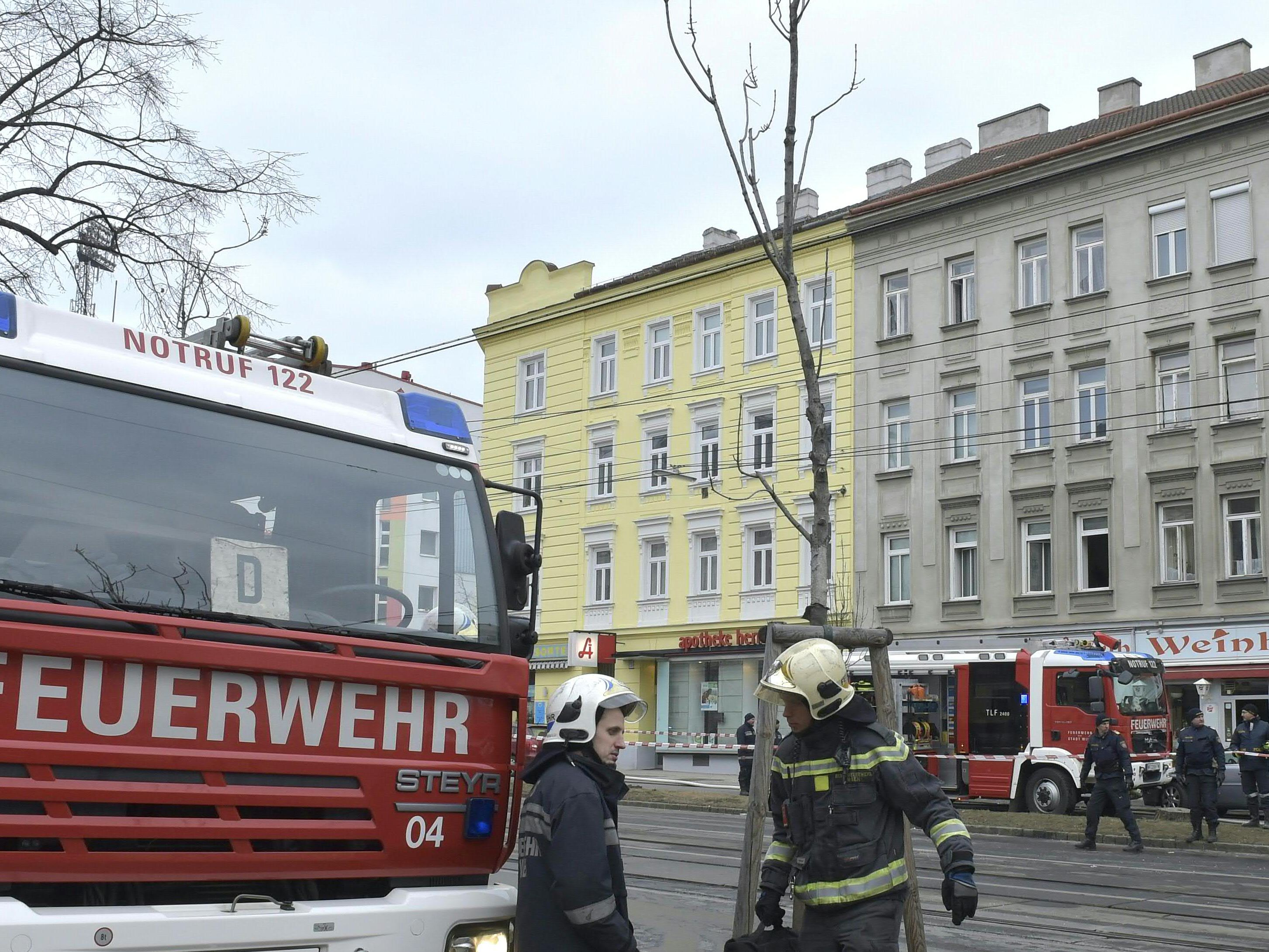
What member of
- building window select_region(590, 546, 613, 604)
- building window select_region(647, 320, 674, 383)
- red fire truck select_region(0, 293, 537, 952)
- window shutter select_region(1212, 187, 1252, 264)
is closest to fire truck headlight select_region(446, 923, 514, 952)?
red fire truck select_region(0, 293, 537, 952)

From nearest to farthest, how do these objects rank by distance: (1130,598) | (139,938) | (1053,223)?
(139,938) → (1130,598) → (1053,223)

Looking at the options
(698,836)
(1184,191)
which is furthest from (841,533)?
(698,836)

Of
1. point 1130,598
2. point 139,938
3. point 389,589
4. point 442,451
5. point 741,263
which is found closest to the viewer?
point 139,938

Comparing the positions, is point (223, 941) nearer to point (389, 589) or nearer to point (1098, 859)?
point (389, 589)

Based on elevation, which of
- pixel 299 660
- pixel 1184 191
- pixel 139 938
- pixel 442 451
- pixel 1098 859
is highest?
pixel 1184 191

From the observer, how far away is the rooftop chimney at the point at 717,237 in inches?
1766

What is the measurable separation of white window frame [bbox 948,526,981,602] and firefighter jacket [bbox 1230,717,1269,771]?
10879mm

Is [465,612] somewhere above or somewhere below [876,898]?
above

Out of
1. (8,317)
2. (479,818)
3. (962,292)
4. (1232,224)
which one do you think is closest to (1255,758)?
(1232,224)

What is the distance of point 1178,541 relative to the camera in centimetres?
3022

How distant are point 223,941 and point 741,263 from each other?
3609 cm

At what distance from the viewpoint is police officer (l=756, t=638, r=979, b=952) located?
487 cm

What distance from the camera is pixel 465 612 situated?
18.2ft

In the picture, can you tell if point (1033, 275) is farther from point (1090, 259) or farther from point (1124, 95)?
point (1124, 95)
